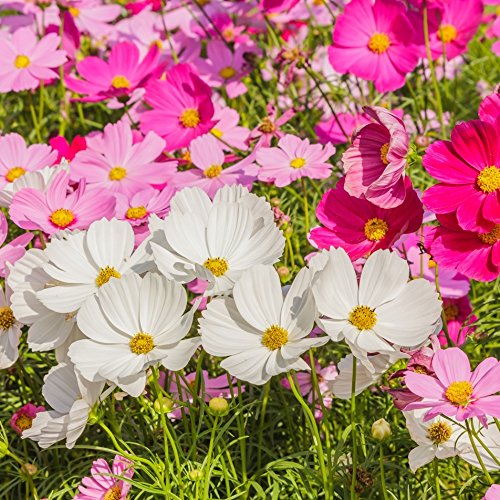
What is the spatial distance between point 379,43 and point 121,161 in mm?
543

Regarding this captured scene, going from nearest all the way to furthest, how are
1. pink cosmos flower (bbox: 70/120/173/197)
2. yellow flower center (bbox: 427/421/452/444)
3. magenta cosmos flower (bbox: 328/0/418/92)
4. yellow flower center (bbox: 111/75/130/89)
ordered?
yellow flower center (bbox: 427/421/452/444)
pink cosmos flower (bbox: 70/120/173/197)
magenta cosmos flower (bbox: 328/0/418/92)
yellow flower center (bbox: 111/75/130/89)

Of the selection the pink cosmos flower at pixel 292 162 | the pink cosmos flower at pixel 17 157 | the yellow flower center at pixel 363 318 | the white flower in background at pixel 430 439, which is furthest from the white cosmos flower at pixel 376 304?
the pink cosmos flower at pixel 17 157

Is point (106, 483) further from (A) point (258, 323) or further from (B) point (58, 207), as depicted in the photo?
(B) point (58, 207)

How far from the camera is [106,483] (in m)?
1.09

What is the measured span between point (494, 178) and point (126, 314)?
0.46 metres

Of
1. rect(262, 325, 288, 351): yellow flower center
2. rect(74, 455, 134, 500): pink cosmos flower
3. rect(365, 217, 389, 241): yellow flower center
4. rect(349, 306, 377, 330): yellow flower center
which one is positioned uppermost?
rect(365, 217, 389, 241): yellow flower center

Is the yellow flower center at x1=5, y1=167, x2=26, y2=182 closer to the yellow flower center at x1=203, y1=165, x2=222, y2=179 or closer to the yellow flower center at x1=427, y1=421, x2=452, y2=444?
the yellow flower center at x1=203, y1=165, x2=222, y2=179

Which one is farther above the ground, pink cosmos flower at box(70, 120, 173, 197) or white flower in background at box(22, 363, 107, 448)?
pink cosmos flower at box(70, 120, 173, 197)

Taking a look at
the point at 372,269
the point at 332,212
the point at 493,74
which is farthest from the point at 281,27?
the point at 372,269

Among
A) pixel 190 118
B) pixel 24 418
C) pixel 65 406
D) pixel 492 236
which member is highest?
pixel 492 236

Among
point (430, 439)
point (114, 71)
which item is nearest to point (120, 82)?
point (114, 71)

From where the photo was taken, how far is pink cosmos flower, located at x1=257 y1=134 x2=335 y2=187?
4.59 feet

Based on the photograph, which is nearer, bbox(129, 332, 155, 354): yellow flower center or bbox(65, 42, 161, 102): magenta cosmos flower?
bbox(129, 332, 155, 354): yellow flower center

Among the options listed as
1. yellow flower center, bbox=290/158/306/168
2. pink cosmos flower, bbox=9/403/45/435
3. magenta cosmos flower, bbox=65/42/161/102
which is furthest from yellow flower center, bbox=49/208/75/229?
magenta cosmos flower, bbox=65/42/161/102
